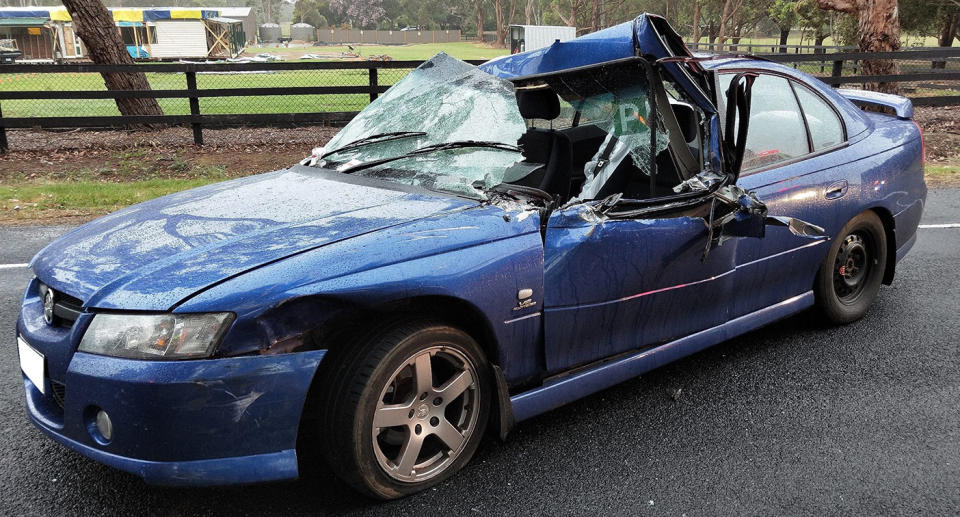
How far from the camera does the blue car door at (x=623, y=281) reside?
3.03 metres

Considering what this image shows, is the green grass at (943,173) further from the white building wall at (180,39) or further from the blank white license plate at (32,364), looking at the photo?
the white building wall at (180,39)

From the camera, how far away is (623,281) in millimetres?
3209

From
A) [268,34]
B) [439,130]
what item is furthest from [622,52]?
[268,34]

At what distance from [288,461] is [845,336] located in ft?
11.1

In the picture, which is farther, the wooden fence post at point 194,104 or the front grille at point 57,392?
the wooden fence post at point 194,104

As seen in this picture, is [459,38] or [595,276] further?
[459,38]

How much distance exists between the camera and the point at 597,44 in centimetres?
342

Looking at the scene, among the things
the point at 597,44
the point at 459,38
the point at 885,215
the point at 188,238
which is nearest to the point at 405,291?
the point at 188,238

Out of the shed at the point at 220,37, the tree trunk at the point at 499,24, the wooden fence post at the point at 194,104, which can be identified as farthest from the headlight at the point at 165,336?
the tree trunk at the point at 499,24

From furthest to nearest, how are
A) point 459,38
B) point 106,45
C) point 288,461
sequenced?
point 459,38
point 106,45
point 288,461

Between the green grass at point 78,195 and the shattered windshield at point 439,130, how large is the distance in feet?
16.8

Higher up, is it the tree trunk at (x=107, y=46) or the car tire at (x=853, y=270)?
the tree trunk at (x=107, y=46)

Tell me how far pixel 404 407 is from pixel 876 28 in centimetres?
1490

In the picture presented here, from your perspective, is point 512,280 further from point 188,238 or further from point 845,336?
point 845,336
